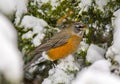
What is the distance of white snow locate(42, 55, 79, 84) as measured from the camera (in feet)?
12.0

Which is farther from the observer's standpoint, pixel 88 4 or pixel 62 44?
pixel 88 4

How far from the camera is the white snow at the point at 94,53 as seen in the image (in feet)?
12.7

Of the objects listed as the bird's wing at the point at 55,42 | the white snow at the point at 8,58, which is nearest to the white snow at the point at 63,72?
the bird's wing at the point at 55,42

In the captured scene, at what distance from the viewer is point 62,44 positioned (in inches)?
184

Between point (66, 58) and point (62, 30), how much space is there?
604mm

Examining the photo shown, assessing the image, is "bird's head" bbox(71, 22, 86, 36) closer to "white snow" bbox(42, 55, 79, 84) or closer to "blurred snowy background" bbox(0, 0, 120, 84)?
"blurred snowy background" bbox(0, 0, 120, 84)

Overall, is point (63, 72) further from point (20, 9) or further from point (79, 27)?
point (20, 9)

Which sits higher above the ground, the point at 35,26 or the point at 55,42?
the point at 35,26

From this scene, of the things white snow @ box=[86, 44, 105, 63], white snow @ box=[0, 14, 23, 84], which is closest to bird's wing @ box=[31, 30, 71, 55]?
white snow @ box=[86, 44, 105, 63]

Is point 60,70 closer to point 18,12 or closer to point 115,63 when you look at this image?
point 115,63

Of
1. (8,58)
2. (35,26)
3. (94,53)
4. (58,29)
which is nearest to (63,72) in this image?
(94,53)

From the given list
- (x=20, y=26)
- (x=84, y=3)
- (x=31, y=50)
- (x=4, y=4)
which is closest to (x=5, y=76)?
(x=4, y=4)

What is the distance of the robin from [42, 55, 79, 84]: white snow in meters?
0.24

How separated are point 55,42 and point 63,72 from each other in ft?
2.70
